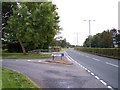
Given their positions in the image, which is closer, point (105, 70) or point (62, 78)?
point (62, 78)

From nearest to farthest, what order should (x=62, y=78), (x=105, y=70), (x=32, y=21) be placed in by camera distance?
(x=62, y=78), (x=105, y=70), (x=32, y=21)

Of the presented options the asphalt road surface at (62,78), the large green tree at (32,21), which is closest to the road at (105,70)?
the asphalt road surface at (62,78)

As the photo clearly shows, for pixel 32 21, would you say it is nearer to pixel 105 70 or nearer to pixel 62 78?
pixel 105 70

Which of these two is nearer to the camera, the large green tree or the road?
the road

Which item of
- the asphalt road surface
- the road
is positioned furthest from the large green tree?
the asphalt road surface

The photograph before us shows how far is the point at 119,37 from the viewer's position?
11419 cm

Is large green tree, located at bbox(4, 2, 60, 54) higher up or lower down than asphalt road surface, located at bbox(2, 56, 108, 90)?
higher up

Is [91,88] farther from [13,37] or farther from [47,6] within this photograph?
[13,37]

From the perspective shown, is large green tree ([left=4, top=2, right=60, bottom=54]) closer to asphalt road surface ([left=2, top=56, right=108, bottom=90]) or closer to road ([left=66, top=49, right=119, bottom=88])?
road ([left=66, top=49, right=119, bottom=88])

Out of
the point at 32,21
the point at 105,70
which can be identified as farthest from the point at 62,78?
the point at 32,21

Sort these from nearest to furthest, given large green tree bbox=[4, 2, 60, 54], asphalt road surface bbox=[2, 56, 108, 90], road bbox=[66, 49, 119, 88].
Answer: asphalt road surface bbox=[2, 56, 108, 90], road bbox=[66, 49, 119, 88], large green tree bbox=[4, 2, 60, 54]

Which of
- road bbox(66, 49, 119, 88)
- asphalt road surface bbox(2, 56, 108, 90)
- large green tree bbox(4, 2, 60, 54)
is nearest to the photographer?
asphalt road surface bbox(2, 56, 108, 90)

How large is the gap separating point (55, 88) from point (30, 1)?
129ft

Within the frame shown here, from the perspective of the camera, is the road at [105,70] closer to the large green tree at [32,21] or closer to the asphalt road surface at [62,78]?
the asphalt road surface at [62,78]
